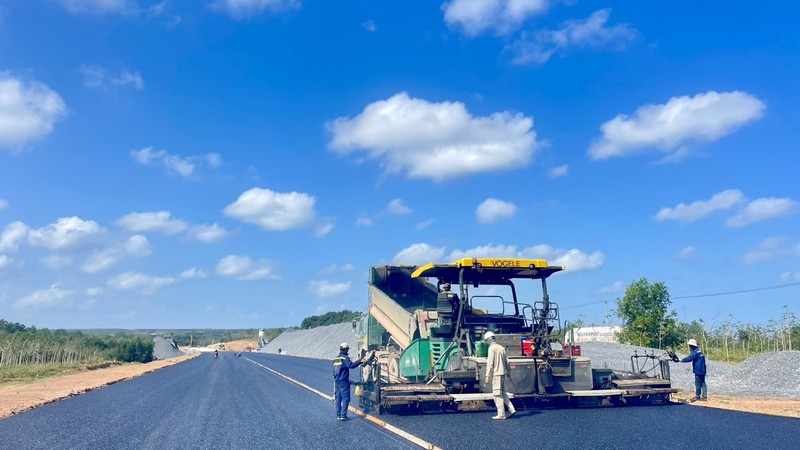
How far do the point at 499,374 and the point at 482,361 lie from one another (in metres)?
0.62

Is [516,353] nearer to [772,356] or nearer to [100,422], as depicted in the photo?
[100,422]

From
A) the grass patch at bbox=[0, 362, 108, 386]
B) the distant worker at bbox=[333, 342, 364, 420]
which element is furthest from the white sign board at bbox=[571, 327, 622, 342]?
the distant worker at bbox=[333, 342, 364, 420]

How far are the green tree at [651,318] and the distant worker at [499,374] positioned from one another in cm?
2622

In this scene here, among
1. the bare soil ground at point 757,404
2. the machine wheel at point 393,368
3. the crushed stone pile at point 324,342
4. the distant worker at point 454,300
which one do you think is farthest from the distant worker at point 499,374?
the crushed stone pile at point 324,342

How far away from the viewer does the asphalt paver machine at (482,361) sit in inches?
425

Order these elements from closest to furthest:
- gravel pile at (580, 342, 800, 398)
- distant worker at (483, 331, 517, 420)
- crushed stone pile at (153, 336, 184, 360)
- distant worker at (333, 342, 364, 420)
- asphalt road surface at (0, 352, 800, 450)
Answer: asphalt road surface at (0, 352, 800, 450), distant worker at (483, 331, 517, 420), distant worker at (333, 342, 364, 420), gravel pile at (580, 342, 800, 398), crushed stone pile at (153, 336, 184, 360)

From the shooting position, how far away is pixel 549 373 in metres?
11.0

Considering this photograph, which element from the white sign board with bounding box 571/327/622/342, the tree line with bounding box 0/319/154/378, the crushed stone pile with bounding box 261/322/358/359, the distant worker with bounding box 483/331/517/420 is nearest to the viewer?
the distant worker with bounding box 483/331/517/420

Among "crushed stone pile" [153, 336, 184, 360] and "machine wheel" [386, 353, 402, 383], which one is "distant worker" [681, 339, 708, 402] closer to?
"machine wheel" [386, 353, 402, 383]

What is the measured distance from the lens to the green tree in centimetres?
3397

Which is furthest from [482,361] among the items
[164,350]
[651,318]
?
[164,350]

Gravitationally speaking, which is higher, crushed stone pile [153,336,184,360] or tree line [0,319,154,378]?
tree line [0,319,154,378]

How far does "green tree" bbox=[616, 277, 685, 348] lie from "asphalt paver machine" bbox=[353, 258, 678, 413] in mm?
22677

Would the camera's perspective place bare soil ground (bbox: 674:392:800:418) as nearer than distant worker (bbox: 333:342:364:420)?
Yes
